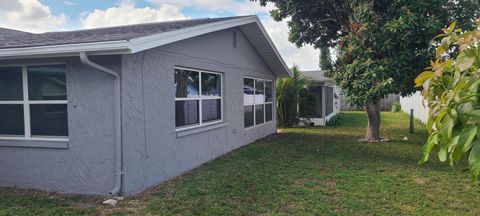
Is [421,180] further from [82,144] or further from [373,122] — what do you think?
[82,144]

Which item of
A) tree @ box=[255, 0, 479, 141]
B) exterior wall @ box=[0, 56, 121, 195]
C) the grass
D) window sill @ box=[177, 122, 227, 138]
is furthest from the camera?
tree @ box=[255, 0, 479, 141]

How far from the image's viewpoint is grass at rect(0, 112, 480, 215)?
516 cm

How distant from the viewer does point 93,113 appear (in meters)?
5.75

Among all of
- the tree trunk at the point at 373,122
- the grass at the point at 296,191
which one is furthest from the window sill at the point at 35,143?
the tree trunk at the point at 373,122

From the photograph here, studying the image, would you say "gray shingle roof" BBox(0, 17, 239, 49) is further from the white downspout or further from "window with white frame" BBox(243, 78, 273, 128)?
"window with white frame" BBox(243, 78, 273, 128)

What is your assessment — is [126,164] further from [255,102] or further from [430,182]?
[255,102]

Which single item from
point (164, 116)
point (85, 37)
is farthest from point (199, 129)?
point (85, 37)

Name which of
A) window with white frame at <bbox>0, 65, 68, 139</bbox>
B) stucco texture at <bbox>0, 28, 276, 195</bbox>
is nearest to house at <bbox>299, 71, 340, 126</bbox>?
stucco texture at <bbox>0, 28, 276, 195</bbox>

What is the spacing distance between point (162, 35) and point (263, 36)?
5.75 meters

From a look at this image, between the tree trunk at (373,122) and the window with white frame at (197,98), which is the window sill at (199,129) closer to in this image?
the window with white frame at (197,98)

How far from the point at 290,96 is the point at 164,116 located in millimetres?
10651

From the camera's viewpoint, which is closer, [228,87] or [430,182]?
[430,182]

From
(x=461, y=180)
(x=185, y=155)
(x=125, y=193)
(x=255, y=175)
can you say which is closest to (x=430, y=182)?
(x=461, y=180)

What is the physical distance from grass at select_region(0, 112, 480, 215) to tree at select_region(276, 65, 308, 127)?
7.41m
